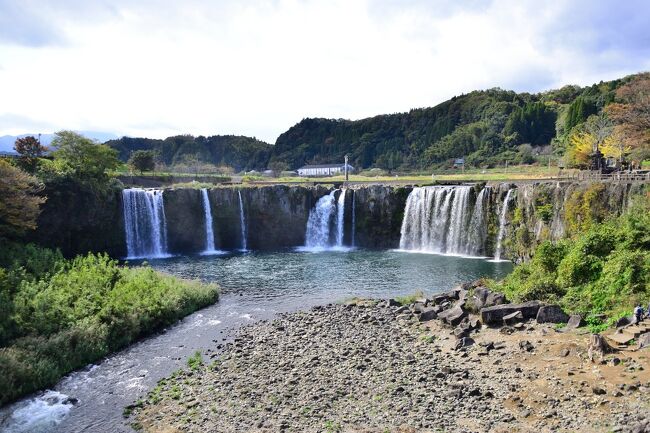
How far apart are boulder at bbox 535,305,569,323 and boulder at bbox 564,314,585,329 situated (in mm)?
465

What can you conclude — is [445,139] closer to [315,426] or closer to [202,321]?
[202,321]

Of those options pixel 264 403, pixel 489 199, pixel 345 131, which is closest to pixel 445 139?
pixel 345 131

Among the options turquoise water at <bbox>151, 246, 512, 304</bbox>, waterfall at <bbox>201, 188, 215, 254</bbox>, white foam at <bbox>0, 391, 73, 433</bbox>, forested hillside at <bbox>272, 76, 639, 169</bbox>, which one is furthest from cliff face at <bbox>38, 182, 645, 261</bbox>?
forested hillside at <bbox>272, 76, 639, 169</bbox>

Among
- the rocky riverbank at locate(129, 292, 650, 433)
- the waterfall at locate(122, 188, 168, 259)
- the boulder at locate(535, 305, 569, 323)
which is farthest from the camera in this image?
the waterfall at locate(122, 188, 168, 259)

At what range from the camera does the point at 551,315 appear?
16156mm

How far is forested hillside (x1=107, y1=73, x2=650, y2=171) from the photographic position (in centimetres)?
5591

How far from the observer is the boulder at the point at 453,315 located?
17.9 m

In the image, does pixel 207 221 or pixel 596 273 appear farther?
pixel 207 221

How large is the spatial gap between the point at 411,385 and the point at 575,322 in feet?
21.0

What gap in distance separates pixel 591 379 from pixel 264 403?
8615 millimetres

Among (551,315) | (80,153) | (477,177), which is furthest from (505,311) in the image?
(477,177)

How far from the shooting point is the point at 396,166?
113000mm

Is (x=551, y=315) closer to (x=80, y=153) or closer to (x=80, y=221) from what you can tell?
(x=80, y=221)

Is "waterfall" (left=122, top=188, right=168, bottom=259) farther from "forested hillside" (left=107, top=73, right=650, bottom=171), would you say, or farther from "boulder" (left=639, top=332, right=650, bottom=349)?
"boulder" (left=639, top=332, right=650, bottom=349)
